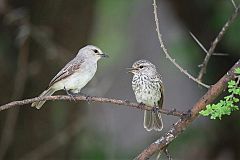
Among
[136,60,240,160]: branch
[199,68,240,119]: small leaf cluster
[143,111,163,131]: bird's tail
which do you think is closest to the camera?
[199,68,240,119]: small leaf cluster

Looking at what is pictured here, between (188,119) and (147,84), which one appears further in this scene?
(147,84)

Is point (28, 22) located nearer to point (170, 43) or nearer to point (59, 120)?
point (59, 120)

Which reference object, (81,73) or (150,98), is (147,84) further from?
(81,73)

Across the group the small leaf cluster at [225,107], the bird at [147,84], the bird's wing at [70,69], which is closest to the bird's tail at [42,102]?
the bird's wing at [70,69]

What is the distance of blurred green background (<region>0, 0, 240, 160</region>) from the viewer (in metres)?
6.17

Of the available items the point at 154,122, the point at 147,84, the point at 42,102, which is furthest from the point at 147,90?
the point at 42,102

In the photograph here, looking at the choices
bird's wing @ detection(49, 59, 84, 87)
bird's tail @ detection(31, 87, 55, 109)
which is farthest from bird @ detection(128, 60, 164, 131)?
bird's tail @ detection(31, 87, 55, 109)

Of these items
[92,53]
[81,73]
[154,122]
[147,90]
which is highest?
[92,53]

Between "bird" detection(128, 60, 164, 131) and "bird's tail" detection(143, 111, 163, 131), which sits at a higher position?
"bird" detection(128, 60, 164, 131)

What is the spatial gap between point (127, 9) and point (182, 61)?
1284mm

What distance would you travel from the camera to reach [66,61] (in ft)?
20.6

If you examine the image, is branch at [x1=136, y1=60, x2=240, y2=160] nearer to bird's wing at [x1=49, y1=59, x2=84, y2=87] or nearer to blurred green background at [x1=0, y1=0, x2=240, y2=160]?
bird's wing at [x1=49, y1=59, x2=84, y2=87]

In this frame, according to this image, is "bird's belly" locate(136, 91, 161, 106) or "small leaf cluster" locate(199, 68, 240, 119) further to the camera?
"bird's belly" locate(136, 91, 161, 106)

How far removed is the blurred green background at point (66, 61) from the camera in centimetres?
617
